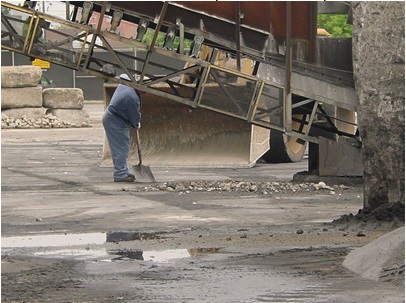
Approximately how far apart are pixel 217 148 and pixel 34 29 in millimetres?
4933

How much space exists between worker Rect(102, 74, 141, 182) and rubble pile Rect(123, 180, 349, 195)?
0.96 m

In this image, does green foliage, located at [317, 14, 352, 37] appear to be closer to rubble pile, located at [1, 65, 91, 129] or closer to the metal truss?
rubble pile, located at [1, 65, 91, 129]

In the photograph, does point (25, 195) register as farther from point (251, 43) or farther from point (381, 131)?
point (381, 131)

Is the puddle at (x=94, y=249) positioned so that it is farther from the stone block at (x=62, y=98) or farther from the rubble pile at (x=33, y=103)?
the stone block at (x=62, y=98)

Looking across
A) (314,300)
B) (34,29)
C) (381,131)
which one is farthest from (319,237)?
(34,29)

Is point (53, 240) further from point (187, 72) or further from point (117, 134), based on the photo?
point (117, 134)

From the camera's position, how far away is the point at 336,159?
16.4 m

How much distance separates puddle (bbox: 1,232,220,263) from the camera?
9609 millimetres

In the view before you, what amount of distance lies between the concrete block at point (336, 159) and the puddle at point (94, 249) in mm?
5659

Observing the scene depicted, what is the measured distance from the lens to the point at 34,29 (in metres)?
16.0

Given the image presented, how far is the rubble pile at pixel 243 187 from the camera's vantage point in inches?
611

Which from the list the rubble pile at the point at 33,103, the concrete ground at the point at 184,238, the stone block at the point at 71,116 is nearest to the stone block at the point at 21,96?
the rubble pile at the point at 33,103

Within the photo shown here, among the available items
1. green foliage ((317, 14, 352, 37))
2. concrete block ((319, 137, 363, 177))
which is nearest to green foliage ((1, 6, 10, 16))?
concrete block ((319, 137, 363, 177))

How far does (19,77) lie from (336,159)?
19119mm
